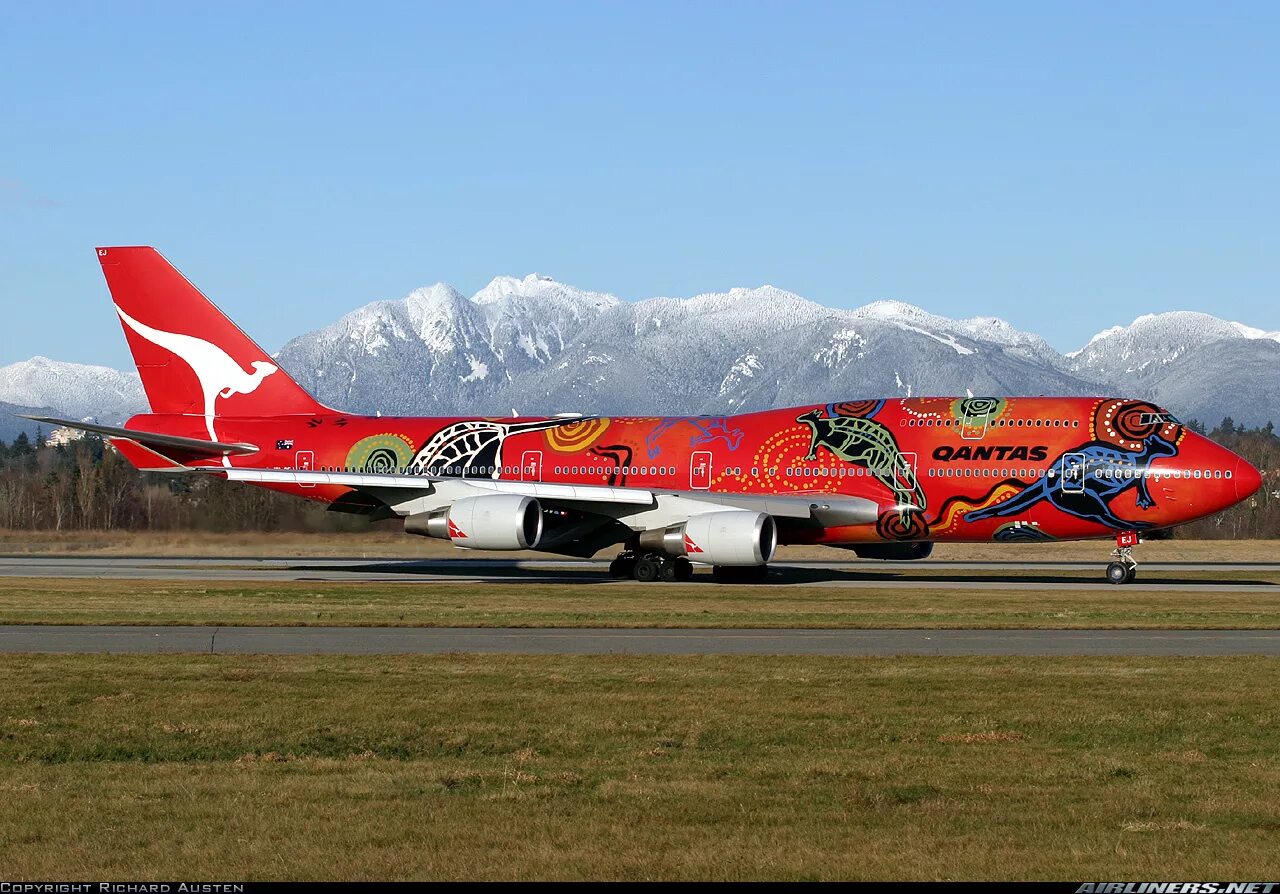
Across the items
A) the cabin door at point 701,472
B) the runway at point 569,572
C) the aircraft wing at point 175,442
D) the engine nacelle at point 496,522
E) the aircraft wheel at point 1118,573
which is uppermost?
the aircraft wing at point 175,442

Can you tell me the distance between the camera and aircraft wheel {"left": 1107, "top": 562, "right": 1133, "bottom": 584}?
4059cm

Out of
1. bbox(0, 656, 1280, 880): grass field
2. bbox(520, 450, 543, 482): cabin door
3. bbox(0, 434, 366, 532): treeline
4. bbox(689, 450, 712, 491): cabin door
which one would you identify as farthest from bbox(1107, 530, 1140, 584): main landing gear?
bbox(0, 434, 366, 532): treeline

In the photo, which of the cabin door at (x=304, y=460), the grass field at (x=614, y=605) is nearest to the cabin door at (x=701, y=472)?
the grass field at (x=614, y=605)

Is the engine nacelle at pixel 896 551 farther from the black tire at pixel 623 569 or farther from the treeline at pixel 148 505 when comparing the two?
the treeline at pixel 148 505

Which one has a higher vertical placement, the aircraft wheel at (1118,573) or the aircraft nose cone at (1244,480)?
the aircraft nose cone at (1244,480)

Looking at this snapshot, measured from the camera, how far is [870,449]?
4091cm

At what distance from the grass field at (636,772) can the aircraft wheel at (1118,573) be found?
21.0 metres

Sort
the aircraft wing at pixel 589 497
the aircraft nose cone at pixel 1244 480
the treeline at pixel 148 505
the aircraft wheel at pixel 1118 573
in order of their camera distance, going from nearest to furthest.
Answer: the aircraft nose cone at pixel 1244 480, the aircraft wing at pixel 589 497, the aircraft wheel at pixel 1118 573, the treeline at pixel 148 505

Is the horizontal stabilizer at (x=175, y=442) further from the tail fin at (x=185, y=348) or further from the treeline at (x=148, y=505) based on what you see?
the treeline at (x=148, y=505)

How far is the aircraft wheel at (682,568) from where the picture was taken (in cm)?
4153

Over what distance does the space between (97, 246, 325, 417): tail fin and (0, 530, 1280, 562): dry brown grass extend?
6.24m

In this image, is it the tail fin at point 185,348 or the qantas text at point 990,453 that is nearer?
the qantas text at point 990,453

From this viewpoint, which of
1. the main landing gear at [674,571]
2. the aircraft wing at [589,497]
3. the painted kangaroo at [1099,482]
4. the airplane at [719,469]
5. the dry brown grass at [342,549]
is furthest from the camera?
the dry brown grass at [342,549]

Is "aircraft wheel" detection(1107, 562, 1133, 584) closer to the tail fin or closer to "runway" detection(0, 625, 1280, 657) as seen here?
"runway" detection(0, 625, 1280, 657)
